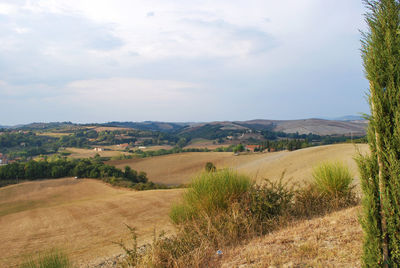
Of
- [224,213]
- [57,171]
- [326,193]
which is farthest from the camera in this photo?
[57,171]

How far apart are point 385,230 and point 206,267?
7.91 ft

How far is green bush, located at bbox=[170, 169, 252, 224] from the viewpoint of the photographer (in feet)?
20.1

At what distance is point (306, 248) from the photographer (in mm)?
3875

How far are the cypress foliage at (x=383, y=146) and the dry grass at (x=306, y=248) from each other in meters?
0.55

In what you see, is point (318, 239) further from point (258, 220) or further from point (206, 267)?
point (206, 267)

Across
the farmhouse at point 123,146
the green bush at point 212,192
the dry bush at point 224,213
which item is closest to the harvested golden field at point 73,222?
the green bush at point 212,192

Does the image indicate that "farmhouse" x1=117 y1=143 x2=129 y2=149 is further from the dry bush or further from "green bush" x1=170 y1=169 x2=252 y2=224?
the dry bush

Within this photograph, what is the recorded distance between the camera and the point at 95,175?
47375 millimetres

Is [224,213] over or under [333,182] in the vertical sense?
under

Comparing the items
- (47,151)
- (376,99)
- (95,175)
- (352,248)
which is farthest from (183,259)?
(47,151)

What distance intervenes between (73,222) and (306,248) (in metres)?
21.7

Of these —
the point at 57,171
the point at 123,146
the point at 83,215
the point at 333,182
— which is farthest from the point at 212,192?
the point at 123,146

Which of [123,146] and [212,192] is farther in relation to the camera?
[123,146]

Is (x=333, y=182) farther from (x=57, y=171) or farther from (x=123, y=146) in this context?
(x=123, y=146)
